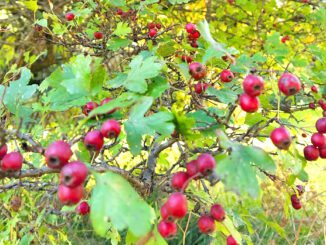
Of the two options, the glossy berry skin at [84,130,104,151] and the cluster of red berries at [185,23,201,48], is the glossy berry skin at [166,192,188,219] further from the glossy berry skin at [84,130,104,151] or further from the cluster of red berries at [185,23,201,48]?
the cluster of red berries at [185,23,201,48]

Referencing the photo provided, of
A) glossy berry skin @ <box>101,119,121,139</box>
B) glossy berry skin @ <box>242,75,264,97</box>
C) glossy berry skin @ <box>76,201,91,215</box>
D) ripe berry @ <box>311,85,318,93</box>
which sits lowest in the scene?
glossy berry skin @ <box>76,201,91,215</box>

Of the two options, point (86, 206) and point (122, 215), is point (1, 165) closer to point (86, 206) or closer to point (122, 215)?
point (122, 215)

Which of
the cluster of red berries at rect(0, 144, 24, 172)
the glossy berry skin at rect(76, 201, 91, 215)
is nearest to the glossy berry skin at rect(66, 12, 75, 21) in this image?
the glossy berry skin at rect(76, 201, 91, 215)

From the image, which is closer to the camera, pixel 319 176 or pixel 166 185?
pixel 166 185

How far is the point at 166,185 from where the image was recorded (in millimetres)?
1239

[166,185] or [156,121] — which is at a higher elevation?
[156,121]

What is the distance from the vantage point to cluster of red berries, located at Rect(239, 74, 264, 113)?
3.04 feet

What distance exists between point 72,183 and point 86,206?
0.68 m

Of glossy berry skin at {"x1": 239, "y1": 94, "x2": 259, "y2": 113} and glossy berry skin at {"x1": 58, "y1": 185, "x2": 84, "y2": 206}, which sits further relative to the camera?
glossy berry skin at {"x1": 239, "y1": 94, "x2": 259, "y2": 113}

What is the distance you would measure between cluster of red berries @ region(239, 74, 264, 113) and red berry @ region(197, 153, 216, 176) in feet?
0.49

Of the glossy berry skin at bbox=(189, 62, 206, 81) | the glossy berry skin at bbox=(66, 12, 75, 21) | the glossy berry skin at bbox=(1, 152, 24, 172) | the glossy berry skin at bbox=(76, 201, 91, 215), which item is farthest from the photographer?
the glossy berry skin at bbox=(66, 12, 75, 21)

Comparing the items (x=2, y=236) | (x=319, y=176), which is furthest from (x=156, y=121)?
(x=319, y=176)

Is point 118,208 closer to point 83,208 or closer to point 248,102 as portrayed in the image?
point 248,102

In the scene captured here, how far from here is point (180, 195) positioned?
0.84 metres
